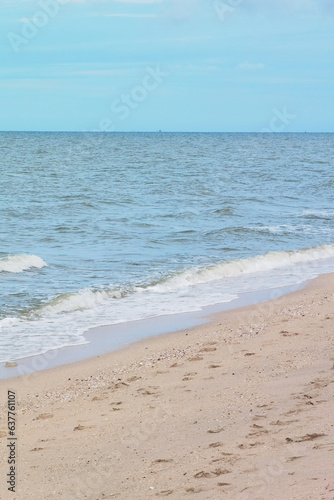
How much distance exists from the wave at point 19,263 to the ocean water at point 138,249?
2 cm

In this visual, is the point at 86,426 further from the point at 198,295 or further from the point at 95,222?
the point at 95,222

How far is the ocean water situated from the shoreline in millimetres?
205

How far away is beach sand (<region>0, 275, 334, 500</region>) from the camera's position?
447 centimetres

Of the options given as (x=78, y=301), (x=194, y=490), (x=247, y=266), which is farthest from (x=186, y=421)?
(x=247, y=266)

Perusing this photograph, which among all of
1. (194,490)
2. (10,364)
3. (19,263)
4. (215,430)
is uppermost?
(19,263)

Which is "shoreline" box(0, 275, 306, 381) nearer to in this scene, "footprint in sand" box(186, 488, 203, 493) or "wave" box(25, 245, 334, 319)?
"wave" box(25, 245, 334, 319)

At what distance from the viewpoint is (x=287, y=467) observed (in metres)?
4.43

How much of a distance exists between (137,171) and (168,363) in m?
36.9

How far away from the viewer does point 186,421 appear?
18.6 ft

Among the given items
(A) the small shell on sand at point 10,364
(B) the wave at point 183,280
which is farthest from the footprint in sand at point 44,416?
(B) the wave at point 183,280

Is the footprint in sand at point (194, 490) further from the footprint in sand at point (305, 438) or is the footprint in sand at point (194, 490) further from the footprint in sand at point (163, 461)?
the footprint in sand at point (305, 438)

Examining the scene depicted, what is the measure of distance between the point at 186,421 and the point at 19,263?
9218 mm

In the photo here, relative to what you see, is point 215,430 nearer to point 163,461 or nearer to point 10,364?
point 163,461

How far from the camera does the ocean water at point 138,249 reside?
10.9 meters
